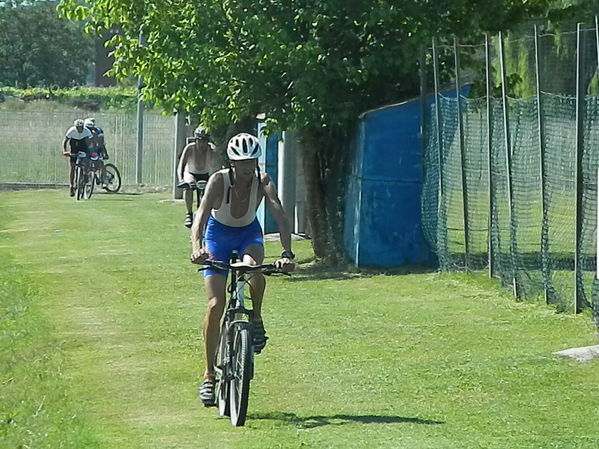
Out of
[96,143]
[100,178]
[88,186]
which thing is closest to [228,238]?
[88,186]

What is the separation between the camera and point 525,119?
14961 millimetres

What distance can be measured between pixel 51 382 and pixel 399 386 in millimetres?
2594

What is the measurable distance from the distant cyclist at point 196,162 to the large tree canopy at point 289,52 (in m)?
2.88

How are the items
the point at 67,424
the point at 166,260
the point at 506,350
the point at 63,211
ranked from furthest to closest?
1. the point at 63,211
2. the point at 166,260
3. the point at 506,350
4. the point at 67,424

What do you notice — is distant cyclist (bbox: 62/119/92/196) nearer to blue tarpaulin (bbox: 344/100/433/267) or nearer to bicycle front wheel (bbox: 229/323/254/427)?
blue tarpaulin (bbox: 344/100/433/267)

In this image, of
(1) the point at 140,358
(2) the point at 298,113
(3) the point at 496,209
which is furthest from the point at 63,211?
(1) the point at 140,358

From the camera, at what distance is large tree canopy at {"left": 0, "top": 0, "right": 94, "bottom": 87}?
78.7 metres

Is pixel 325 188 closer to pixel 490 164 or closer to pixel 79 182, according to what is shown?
pixel 490 164

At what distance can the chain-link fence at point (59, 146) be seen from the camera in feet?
133

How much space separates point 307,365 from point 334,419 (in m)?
2.10

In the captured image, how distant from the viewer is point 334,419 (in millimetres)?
9289

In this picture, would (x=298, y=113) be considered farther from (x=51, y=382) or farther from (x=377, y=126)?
(x=51, y=382)

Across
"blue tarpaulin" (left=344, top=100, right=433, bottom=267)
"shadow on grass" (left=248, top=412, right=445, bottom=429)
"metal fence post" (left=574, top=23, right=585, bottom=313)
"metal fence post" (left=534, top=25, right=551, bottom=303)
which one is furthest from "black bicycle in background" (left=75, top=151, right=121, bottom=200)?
"shadow on grass" (left=248, top=412, right=445, bottom=429)

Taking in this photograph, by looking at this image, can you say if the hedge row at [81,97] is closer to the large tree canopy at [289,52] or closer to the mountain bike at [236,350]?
the large tree canopy at [289,52]
